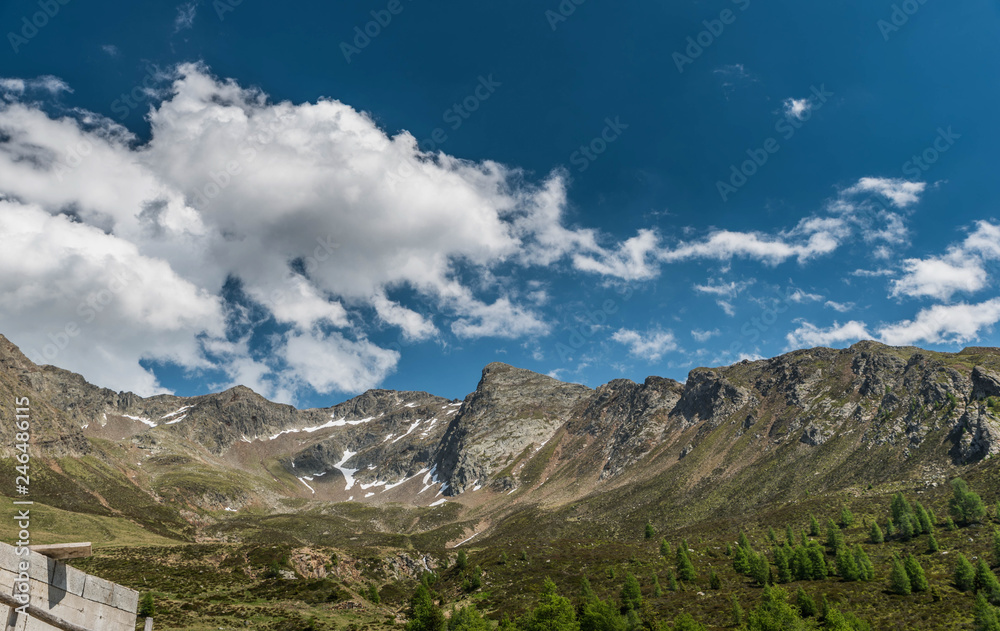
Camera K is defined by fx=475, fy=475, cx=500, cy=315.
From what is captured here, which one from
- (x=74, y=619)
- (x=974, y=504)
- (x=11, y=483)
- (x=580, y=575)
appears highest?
(x=11, y=483)

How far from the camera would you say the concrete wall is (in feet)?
25.2

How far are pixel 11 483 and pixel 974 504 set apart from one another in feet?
1053

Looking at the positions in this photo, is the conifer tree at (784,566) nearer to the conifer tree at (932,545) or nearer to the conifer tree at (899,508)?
the conifer tree at (932,545)

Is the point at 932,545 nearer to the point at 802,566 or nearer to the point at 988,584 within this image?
the point at 802,566

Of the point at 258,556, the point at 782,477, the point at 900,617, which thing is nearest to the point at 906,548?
the point at 900,617

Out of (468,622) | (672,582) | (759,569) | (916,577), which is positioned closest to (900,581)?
(916,577)

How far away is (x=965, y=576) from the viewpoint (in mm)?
75188

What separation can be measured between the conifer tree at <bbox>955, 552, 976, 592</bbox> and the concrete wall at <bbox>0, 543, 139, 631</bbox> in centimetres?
11000

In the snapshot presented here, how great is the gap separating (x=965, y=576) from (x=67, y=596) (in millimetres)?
111324

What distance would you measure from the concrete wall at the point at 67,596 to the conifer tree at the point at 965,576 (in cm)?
11000

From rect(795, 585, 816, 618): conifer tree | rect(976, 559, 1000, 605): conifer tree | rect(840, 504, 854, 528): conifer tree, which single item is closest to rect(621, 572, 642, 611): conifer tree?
rect(795, 585, 816, 618): conifer tree

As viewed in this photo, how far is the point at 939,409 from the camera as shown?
604 feet

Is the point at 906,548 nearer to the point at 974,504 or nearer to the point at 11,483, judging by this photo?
the point at 974,504

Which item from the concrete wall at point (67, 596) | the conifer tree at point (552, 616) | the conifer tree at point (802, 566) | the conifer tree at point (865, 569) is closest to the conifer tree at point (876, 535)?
the conifer tree at point (865, 569)
